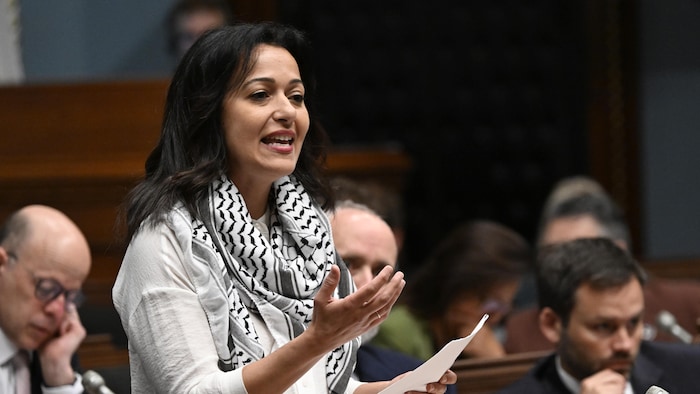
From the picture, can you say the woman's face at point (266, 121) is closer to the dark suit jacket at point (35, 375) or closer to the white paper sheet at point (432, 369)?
the white paper sheet at point (432, 369)

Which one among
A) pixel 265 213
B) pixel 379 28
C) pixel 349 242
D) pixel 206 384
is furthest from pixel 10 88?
pixel 379 28

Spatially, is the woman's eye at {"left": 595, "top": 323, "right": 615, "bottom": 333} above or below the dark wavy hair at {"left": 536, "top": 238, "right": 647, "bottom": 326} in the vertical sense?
below

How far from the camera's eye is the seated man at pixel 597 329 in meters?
3.17

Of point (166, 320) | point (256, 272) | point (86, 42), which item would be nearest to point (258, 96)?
→ point (256, 272)

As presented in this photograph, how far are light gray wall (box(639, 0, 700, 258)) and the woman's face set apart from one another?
597 cm

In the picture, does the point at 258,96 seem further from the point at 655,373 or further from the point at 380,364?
the point at 655,373

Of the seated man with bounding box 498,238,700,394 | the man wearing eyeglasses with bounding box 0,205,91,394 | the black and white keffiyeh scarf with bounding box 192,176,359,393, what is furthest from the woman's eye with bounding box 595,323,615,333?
the man wearing eyeglasses with bounding box 0,205,91,394

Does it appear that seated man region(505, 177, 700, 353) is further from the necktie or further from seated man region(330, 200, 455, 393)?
the necktie

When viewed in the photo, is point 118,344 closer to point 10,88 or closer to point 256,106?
point 10,88

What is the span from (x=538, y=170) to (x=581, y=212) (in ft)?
9.66

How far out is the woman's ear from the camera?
3346 mm

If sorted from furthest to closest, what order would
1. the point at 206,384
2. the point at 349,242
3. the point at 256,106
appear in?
the point at 349,242, the point at 256,106, the point at 206,384

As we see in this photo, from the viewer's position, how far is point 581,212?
4.77m

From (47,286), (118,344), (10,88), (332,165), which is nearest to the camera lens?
(47,286)
